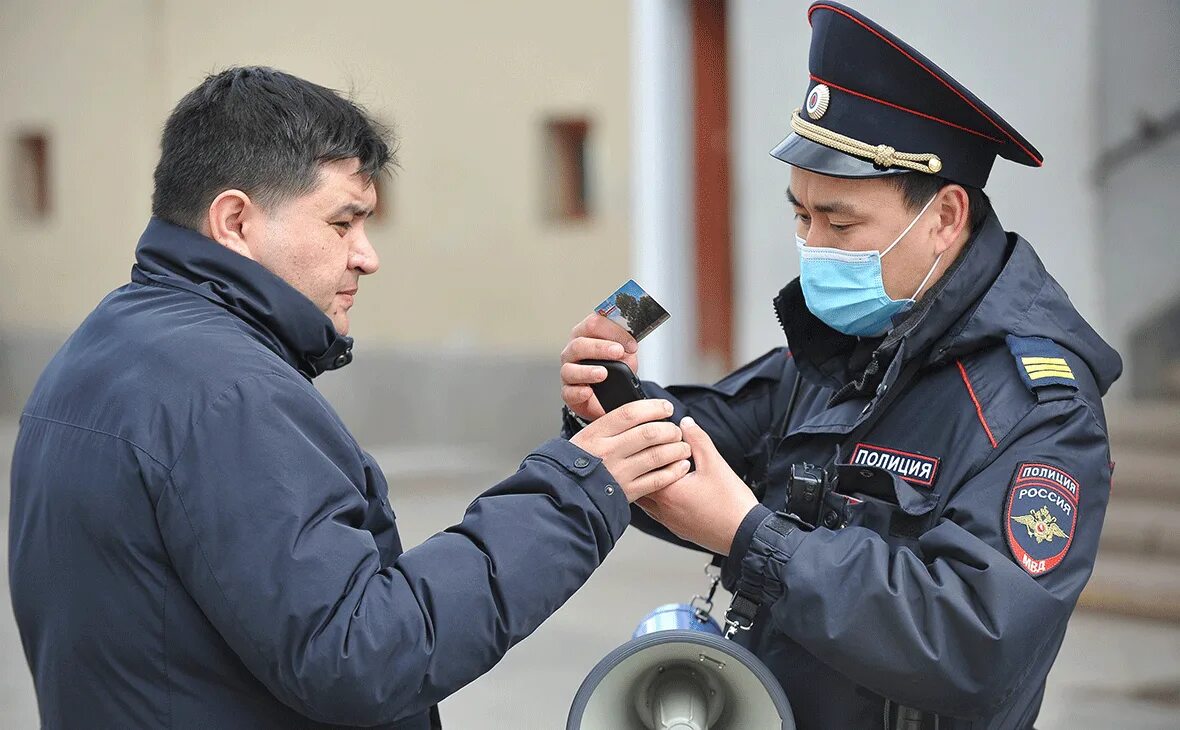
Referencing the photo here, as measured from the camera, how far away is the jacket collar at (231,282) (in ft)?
6.77

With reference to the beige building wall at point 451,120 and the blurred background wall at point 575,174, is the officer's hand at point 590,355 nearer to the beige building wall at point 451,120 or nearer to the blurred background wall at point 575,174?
the blurred background wall at point 575,174

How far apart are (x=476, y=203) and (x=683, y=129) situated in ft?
7.13

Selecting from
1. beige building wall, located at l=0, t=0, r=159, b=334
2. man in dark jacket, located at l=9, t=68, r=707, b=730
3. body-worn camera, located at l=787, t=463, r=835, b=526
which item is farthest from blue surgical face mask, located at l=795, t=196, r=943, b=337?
beige building wall, located at l=0, t=0, r=159, b=334

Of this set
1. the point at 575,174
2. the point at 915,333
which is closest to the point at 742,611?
the point at 915,333

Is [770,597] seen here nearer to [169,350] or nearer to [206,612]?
[206,612]

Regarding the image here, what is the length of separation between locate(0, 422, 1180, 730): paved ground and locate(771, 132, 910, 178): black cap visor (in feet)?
11.7

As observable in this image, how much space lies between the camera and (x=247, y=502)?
70.8 inches

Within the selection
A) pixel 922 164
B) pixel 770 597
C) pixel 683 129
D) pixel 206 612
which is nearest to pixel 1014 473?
pixel 770 597

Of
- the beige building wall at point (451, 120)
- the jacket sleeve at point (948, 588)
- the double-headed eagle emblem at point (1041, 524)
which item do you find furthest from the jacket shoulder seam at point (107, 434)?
the beige building wall at point (451, 120)

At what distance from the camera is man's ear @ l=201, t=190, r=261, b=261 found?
6.89 feet

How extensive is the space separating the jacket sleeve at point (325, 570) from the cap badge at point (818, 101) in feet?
3.07

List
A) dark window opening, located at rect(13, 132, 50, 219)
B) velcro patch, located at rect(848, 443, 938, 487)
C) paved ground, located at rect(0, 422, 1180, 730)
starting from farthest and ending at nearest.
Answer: dark window opening, located at rect(13, 132, 50, 219)
paved ground, located at rect(0, 422, 1180, 730)
velcro patch, located at rect(848, 443, 938, 487)

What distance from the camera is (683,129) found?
10477 mm

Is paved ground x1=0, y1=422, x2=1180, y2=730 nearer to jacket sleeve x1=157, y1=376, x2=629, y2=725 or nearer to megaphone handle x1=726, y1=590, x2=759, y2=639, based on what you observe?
megaphone handle x1=726, y1=590, x2=759, y2=639
